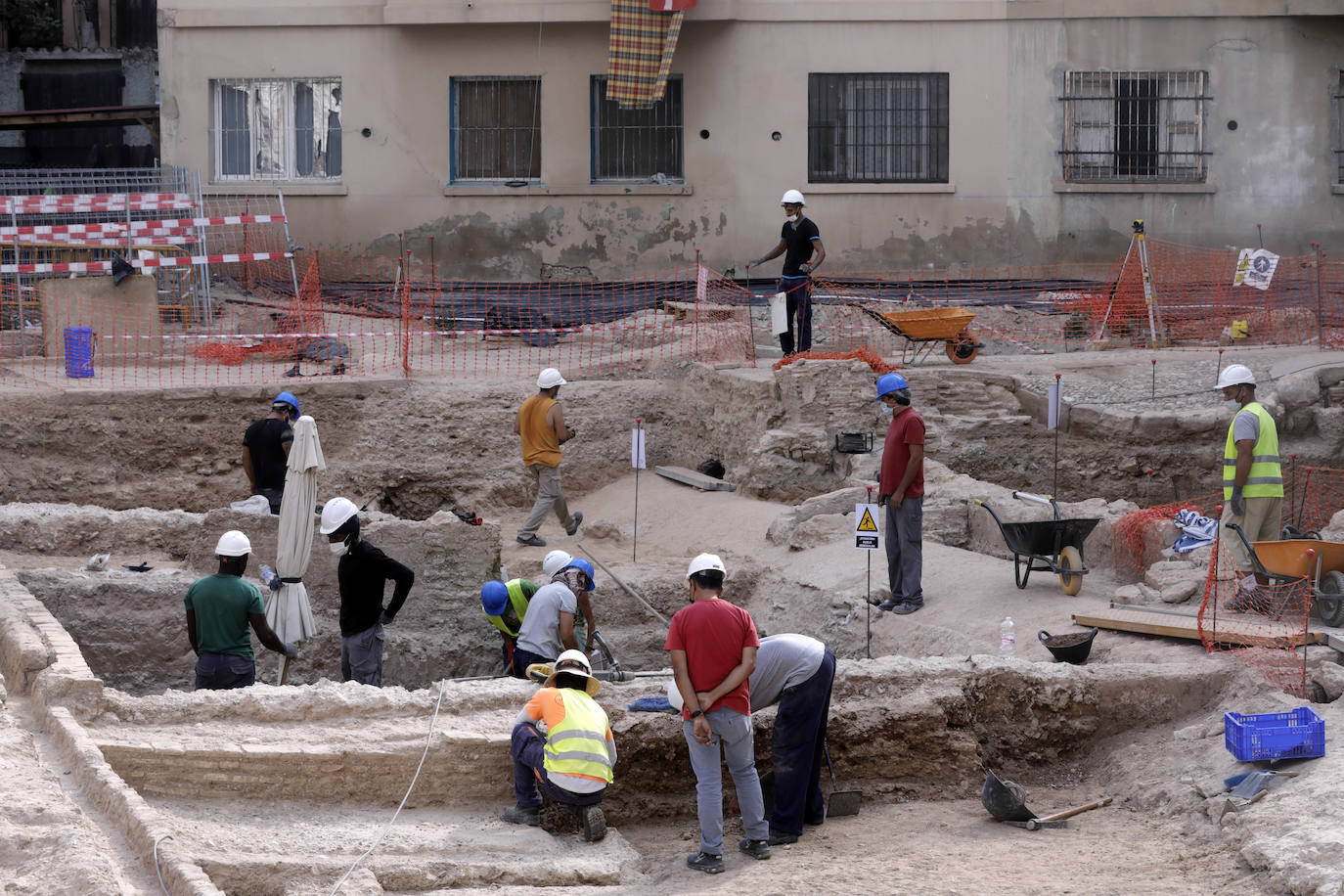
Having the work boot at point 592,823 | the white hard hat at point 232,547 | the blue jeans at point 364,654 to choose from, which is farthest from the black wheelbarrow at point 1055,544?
the white hard hat at point 232,547

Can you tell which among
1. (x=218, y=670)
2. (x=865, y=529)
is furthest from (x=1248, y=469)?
(x=218, y=670)

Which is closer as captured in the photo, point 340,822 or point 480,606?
point 340,822

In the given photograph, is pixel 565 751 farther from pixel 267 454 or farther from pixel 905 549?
Result: pixel 267 454

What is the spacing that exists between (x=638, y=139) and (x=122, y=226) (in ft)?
23.4

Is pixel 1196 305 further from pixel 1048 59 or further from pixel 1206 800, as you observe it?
pixel 1206 800

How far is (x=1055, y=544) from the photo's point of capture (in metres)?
11.0

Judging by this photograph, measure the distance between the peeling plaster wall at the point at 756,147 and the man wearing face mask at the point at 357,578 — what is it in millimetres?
11574

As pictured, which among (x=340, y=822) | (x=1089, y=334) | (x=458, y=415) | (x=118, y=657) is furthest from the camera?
(x=1089, y=334)

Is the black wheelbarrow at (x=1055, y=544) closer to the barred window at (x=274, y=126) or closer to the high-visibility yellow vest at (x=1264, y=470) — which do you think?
the high-visibility yellow vest at (x=1264, y=470)

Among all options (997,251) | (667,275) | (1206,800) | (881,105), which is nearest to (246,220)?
(667,275)

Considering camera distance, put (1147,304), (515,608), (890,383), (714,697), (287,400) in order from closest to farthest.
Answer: (714,697), (515,608), (890,383), (287,400), (1147,304)

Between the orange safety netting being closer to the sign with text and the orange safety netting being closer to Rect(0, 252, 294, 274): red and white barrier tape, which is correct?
the sign with text

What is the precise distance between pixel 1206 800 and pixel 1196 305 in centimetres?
1285

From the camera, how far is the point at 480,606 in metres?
12.9
